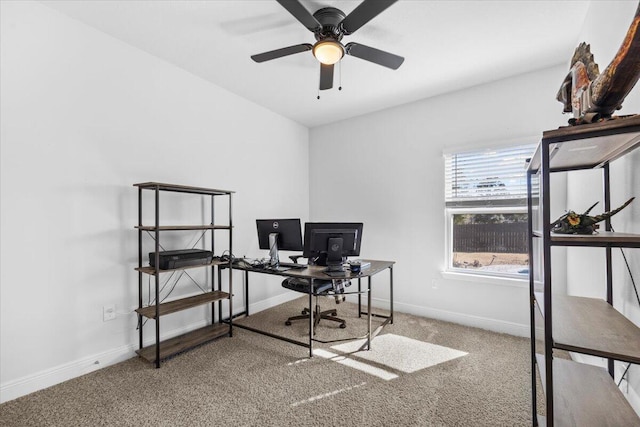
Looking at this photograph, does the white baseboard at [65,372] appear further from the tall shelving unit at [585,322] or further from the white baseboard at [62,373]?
the tall shelving unit at [585,322]

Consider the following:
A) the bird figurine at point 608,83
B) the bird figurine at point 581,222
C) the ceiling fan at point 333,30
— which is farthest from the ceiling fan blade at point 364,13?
the bird figurine at point 581,222

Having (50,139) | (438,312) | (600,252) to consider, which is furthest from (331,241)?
(50,139)

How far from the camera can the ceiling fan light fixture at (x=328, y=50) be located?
2008mm

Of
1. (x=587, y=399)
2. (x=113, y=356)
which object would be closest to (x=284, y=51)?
(x=587, y=399)

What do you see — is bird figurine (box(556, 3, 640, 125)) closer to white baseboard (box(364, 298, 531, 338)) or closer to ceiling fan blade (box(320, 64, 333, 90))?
ceiling fan blade (box(320, 64, 333, 90))

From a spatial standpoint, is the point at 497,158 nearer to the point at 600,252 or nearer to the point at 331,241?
the point at 600,252

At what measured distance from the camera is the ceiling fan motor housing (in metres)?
1.98

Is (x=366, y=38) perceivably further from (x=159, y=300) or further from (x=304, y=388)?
(x=159, y=300)

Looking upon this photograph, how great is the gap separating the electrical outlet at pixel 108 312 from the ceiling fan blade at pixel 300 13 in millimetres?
2666

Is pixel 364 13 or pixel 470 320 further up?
pixel 364 13

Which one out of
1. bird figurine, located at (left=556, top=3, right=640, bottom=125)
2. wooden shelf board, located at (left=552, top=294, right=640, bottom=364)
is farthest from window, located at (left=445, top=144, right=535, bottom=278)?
bird figurine, located at (left=556, top=3, right=640, bottom=125)

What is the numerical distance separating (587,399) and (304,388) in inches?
63.6

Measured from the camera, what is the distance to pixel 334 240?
284 centimetres

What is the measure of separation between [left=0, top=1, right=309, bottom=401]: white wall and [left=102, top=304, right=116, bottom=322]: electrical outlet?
43mm
